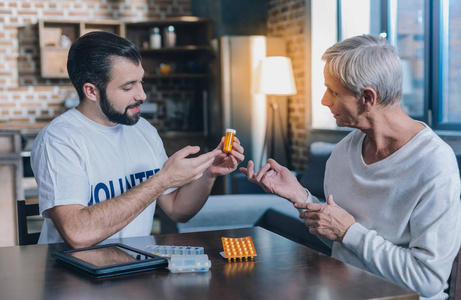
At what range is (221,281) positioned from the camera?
3.84 ft

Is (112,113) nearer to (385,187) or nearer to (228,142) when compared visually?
(228,142)

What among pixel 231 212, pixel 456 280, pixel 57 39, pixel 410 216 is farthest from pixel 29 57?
pixel 456 280

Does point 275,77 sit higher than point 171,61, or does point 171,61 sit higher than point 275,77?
point 171,61

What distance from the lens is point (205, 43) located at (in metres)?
6.18

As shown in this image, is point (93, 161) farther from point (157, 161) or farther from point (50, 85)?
point (50, 85)

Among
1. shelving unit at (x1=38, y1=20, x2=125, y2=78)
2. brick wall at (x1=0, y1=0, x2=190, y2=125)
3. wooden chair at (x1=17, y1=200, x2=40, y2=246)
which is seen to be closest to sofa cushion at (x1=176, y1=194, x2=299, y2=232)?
wooden chair at (x1=17, y1=200, x2=40, y2=246)

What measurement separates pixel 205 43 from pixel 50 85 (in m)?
1.88

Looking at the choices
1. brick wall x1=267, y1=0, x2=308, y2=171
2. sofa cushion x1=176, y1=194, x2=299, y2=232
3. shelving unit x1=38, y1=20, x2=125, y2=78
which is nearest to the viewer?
sofa cushion x1=176, y1=194, x2=299, y2=232

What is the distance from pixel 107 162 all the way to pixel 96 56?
366 millimetres

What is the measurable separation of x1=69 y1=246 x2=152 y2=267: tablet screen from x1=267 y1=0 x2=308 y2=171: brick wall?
3.81 metres

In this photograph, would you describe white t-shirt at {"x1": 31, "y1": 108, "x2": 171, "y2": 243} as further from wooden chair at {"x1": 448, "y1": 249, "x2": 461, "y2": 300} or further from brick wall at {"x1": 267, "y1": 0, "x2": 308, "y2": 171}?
brick wall at {"x1": 267, "y1": 0, "x2": 308, "y2": 171}

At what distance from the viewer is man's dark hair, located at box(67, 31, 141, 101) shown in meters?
1.82

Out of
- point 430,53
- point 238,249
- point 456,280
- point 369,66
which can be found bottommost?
point 456,280

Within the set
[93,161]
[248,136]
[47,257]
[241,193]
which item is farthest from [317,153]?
[47,257]
